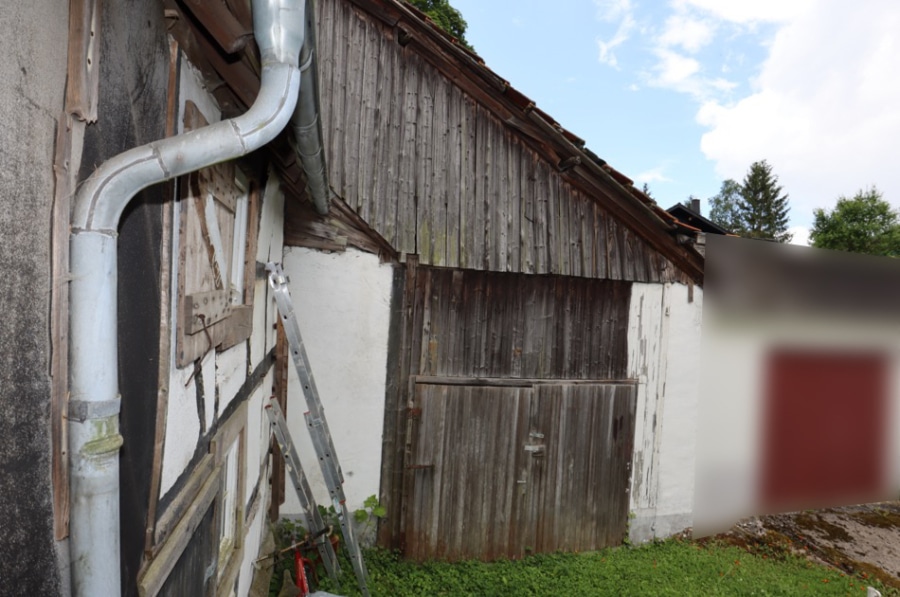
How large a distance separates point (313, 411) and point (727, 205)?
48761mm

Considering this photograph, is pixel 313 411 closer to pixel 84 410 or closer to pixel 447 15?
pixel 84 410

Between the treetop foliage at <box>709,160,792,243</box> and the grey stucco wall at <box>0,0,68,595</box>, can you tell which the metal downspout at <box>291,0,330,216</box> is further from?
the treetop foliage at <box>709,160,792,243</box>

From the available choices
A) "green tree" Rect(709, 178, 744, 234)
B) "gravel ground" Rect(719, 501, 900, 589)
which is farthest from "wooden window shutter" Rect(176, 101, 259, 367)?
"green tree" Rect(709, 178, 744, 234)

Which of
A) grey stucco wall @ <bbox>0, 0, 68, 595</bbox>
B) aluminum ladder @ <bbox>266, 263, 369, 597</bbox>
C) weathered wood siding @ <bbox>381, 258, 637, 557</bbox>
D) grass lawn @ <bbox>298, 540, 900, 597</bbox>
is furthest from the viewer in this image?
weathered wood siding @ <bbox>381, 258, 637, 557</bbox>

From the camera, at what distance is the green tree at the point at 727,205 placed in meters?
39.8

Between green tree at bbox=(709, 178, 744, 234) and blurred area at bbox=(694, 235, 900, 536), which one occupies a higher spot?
green tree at bbox=(709, 178, 744, 234)

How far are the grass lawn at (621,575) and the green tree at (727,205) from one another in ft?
133

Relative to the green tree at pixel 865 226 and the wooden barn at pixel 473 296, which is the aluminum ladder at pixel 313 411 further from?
the green tree at pixel 865 226

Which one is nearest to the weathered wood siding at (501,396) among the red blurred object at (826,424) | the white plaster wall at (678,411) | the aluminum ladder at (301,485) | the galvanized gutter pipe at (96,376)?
the white plaster wall at (678,411)

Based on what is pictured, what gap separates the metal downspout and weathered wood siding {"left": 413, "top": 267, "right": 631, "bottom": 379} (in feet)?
6.78

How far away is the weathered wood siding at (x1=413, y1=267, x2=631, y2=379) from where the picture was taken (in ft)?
16.6

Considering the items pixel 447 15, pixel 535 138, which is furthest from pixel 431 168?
pixel 447 15

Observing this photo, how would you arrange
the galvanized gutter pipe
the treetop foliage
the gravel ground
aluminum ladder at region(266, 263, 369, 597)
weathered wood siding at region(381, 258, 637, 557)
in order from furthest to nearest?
the treetop foliage
the gravel ground
weathered wood siding at region(381, 258, 637, 557)
aluminum ladder at region(266, 263, 369, 597)
the galvanized gutter pipe

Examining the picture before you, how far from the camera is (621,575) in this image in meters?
4.98
